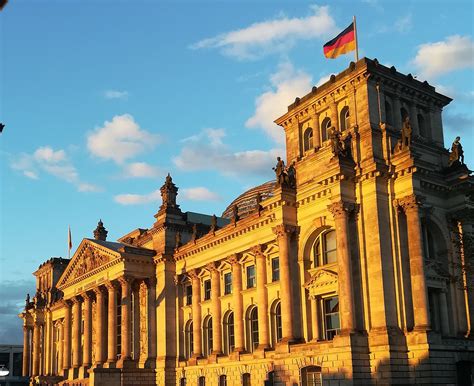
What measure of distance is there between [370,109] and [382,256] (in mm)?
10399

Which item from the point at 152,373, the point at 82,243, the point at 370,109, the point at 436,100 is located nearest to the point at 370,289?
the point at 370,109

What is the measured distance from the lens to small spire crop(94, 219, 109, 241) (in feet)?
258

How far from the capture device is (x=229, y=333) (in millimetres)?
55031

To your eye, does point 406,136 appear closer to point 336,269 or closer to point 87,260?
point 336,269

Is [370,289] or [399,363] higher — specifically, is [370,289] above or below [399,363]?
above

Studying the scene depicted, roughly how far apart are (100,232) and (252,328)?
32533mm

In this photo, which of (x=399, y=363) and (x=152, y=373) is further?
(x=152, y=373)

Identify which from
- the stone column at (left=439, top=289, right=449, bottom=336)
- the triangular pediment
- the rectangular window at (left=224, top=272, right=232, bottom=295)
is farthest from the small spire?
the stone column at (left=439, top=289, right=449, bottom=336)

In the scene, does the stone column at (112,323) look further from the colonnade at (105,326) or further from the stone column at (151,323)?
the stone column at (151,323)

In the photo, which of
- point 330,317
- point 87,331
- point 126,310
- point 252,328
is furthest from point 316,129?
point 87,331

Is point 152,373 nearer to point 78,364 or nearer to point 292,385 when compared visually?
point 78,364

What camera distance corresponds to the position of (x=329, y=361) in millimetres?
39750

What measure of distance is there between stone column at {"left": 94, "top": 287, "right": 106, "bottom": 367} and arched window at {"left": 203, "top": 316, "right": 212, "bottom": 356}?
11.9m

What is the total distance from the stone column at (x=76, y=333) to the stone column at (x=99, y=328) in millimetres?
4866
